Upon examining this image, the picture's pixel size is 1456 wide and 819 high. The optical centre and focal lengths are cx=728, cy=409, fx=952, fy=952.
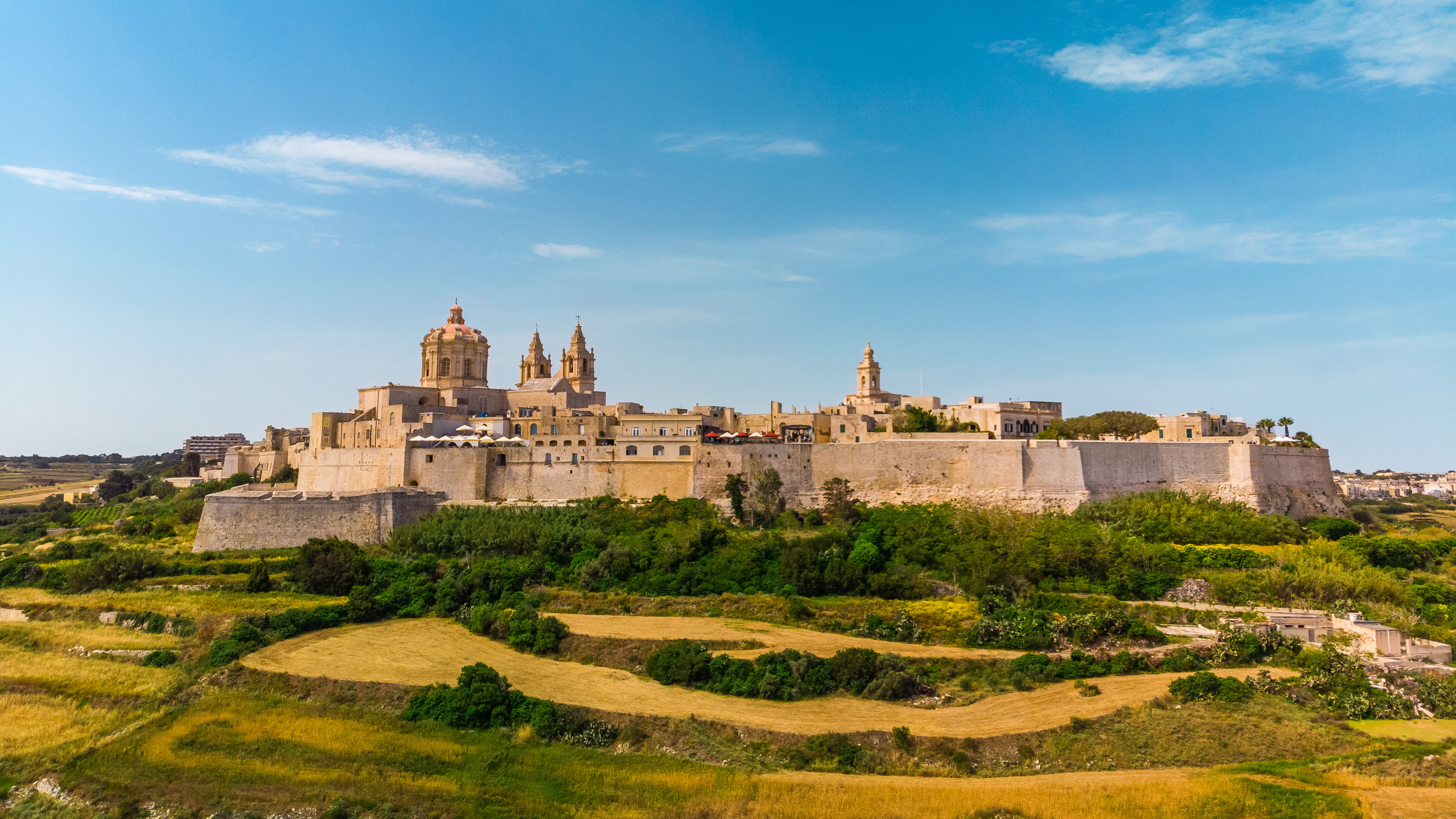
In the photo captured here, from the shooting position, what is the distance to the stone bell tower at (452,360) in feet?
148

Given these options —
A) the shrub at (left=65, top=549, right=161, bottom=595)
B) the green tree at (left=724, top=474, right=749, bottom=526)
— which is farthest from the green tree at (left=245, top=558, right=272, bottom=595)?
the green tree at (left=724, top=474, right=749, bottom=526)

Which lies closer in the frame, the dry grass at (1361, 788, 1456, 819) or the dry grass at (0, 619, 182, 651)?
the dry grass at (1361, 788, 1456, 819)

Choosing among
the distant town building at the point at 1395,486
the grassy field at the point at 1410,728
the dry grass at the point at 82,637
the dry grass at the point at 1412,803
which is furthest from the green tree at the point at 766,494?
the distant town building at the point at 1395,486

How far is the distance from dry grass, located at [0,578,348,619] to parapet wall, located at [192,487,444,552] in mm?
4302

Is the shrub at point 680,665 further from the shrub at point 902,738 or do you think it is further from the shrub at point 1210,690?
the shrub at point 1210,690

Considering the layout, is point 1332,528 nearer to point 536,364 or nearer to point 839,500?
point 839,500

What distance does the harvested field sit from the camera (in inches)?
715

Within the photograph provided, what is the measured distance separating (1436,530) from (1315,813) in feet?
91.1

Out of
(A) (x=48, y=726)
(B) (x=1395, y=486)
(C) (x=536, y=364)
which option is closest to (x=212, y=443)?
(C) (x=536, y=364)

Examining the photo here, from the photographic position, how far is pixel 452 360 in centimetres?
4522

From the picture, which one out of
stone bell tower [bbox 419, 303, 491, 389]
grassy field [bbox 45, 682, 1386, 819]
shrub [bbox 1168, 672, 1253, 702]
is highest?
stone bell tower [bbox 419, 303, 491, 389]

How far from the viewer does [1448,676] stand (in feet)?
62.9

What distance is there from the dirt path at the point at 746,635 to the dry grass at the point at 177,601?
7505 millimetres

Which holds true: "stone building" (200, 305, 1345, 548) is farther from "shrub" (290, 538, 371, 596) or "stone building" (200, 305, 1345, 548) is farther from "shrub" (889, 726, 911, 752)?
"shrub" (889, 726, 911, 752)
